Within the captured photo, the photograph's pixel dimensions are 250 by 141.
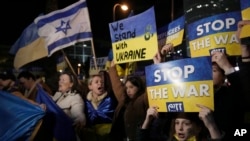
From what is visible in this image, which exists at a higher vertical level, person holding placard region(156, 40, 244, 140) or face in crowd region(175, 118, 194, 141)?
person holding placard region(156, 40, 244, 140)

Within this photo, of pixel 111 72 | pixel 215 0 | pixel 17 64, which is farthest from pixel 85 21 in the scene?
pixel 215 0

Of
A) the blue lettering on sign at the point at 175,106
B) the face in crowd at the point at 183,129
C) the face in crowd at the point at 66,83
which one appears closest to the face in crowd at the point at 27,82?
the face in crowd at the point at 66,83

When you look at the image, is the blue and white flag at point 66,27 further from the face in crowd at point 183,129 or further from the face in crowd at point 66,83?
the face in crowd at point 183,129

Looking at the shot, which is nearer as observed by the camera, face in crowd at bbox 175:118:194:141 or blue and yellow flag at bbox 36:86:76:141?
face in crowd at bbox 175:118:194:141

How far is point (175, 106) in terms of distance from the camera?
11.7 ft

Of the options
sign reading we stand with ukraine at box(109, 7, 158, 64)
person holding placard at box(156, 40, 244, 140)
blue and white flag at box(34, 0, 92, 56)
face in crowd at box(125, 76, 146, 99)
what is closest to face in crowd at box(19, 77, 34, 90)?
blue and white flag at box(34, 0, 92, 56)

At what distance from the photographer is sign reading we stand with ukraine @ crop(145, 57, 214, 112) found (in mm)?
3275

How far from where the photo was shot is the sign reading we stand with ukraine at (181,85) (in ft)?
10.7

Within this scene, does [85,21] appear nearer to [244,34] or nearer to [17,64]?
[17,64]

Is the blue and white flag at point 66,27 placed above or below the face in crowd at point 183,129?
above

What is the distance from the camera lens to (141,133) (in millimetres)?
3816

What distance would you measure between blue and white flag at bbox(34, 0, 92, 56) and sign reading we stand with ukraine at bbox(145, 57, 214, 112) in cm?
265

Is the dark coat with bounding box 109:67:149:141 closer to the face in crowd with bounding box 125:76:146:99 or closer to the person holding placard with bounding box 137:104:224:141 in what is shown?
the face in crowd with bounding box 125:76:146:99

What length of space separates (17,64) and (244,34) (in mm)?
5151
